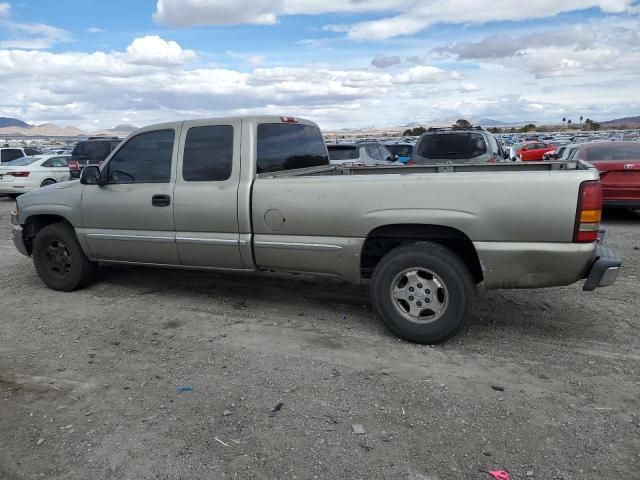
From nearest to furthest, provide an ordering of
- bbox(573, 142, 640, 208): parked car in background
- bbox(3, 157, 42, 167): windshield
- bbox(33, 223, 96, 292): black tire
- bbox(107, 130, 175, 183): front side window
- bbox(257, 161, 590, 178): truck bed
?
1. bbox(257, 161, 590, 178): truck bed
2. bbox(107, 130, 175, 183): front side window
3. bbox(33, 223, 96, 292): black tire
4. bbox(573, 142, 640, 208): parked car in background
5. bbox(3, 157, 42, 167): windshield

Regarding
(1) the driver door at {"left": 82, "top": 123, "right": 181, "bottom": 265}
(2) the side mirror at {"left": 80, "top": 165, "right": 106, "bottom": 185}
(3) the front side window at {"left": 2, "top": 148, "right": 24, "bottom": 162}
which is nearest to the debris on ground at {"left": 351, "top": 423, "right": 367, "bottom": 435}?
(1) the driver door at {"left": 82, "top": 123, "right": 181, "bottom": 265}

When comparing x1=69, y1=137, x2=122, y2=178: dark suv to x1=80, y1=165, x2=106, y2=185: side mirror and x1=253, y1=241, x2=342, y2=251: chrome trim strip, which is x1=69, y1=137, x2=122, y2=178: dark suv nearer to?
x1=80, y1=165, x2=106, y2=185: side mirror

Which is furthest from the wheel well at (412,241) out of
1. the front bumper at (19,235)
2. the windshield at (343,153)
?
the windshield at (343,153)

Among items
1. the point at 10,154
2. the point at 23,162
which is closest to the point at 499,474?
the point at 23,162

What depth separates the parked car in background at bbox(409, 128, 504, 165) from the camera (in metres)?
10.6

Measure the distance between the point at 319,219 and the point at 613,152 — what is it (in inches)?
332

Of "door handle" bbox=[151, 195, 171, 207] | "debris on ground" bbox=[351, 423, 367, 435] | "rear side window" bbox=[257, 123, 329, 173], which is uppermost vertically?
"rear side window" bbox=[257, 123, 329, 173]

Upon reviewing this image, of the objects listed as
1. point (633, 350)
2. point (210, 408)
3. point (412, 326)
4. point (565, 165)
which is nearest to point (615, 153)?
point (565, 165)

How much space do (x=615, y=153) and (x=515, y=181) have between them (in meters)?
7.97

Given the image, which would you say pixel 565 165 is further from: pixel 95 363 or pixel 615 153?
pixel 615 153

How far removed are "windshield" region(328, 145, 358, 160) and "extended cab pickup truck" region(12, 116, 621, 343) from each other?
23.7ft

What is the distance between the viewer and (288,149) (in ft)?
18.3

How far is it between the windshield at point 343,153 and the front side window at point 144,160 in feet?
26.8

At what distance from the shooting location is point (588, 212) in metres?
3.87
